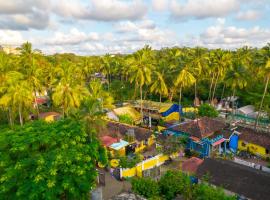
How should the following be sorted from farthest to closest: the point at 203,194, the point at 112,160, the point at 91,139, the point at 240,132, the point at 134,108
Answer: the point at 134,108 → the point at 240,132 → the point at 112,160 → the point at 91,139 → the point at 203,194

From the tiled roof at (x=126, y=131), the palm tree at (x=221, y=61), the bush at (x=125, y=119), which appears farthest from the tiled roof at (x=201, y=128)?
the palm tree at (x=221, y=61)

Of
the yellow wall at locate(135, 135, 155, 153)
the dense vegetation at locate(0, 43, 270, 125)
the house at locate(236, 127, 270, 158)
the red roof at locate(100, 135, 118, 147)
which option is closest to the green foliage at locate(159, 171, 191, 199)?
the dense vegetation at locate(0, 43, 270, 125)

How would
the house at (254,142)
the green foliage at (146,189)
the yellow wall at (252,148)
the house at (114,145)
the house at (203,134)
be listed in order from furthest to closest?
the yellow wall at (252,148) < the house at (254,142) < the house at (203,134) < the house at (114,145) < the green foliage at (146,189)

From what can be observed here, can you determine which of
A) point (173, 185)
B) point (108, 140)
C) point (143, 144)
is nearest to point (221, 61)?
point (143, 144)

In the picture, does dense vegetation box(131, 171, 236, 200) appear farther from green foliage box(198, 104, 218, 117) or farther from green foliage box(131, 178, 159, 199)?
green foliage box(198, 104, 218, 117)

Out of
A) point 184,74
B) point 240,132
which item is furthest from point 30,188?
point 184,74

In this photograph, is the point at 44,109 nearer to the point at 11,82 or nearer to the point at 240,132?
the point at 11,82

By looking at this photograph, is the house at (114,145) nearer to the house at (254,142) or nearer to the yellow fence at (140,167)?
the yellow fence at (140,167)
